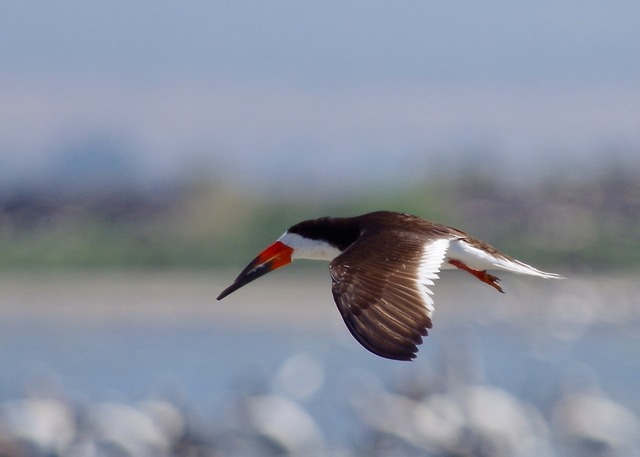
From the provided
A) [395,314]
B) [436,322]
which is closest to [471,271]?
[395,314]

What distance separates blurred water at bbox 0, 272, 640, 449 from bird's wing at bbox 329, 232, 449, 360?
1116 cm

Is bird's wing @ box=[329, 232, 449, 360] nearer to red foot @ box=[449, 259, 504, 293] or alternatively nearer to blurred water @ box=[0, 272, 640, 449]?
red foot @ box=[449, 259, 504, 293]

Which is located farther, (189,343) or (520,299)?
(520,299)

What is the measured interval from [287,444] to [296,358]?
7725 millimetres

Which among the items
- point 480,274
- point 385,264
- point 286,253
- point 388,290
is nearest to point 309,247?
point 286,253

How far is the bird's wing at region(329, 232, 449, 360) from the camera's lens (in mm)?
6984

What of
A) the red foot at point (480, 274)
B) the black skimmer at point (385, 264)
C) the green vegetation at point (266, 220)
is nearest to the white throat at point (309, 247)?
the black skimmer at point (385, 264)

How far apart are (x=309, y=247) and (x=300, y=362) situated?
1702cm

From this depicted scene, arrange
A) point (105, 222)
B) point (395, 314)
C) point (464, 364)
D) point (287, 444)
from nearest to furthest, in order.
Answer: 1. point (395, 314)
2. point (287, 444)
3. point (464, 364)
4. point (105, 222)

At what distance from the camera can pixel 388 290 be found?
288 inches

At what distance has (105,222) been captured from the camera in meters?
45.7

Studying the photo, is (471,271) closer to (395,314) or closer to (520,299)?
(395,314)

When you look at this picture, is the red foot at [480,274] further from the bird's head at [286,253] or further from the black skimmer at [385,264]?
the bird's head at [286,253]

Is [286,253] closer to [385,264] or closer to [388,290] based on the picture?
[385,264]
